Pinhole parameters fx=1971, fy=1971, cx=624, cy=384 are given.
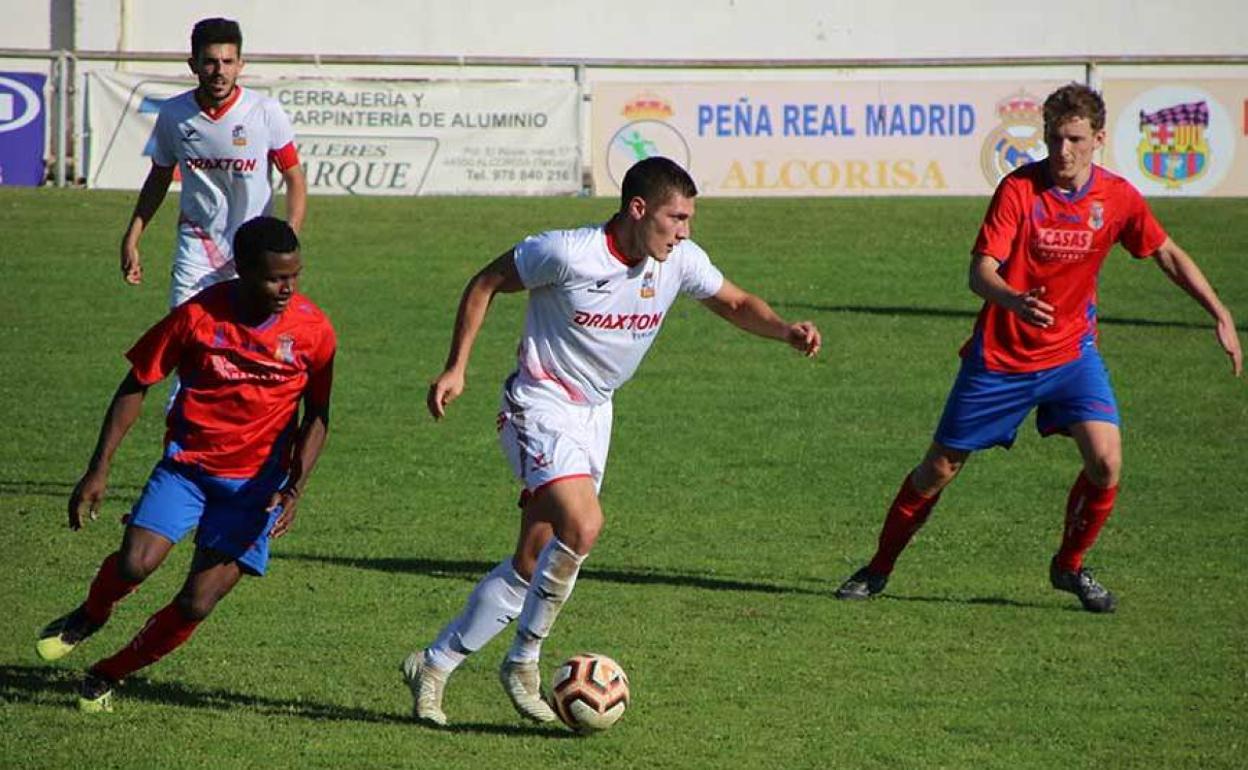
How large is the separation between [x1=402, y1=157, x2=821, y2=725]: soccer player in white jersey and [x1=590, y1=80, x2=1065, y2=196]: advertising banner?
58.3 ft

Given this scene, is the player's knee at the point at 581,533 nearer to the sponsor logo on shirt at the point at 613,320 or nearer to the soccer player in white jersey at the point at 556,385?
the soccer player in white jersey at the point at 556,385

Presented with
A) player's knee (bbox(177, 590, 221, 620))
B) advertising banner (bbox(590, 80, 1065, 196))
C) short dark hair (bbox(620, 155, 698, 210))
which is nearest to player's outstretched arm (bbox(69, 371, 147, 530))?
player's knee (bbox(177, 590, 221, 620))

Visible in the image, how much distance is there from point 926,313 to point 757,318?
12164mm

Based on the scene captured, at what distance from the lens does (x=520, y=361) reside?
7.22m

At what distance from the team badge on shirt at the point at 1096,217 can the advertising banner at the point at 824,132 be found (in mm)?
16043

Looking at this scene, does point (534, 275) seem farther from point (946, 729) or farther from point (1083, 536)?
point (1083, 536)

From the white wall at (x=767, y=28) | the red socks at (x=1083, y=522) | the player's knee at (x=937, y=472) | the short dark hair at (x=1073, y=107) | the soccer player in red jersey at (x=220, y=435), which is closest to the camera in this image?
the soccer player in red jersey at (x=220, y=435)

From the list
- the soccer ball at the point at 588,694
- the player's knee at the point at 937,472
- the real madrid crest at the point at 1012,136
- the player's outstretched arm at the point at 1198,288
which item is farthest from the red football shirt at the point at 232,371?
the real madrid crest at the point at 1012,136

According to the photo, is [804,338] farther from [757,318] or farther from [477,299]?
[477,299]

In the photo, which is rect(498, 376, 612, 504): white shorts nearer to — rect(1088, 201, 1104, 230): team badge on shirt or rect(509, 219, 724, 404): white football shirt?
rect(509, 219, 724, 404): white football shirt

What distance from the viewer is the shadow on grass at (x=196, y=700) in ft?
23.1

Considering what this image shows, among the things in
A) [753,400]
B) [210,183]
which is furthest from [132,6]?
[210,183]

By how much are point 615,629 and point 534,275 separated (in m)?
2.18

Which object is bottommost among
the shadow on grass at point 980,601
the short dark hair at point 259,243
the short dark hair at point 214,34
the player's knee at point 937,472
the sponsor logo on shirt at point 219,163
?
the shadow on grass at point 980,601
